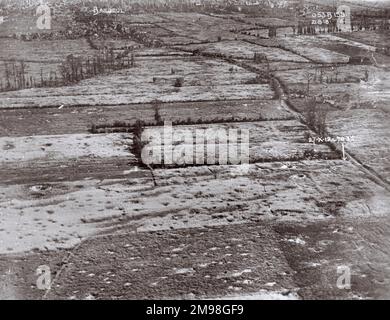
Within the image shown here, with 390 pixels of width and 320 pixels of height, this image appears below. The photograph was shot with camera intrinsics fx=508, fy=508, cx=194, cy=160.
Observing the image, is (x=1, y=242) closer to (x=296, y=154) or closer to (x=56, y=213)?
(x=56, y=213)

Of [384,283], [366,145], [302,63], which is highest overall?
[302,63]

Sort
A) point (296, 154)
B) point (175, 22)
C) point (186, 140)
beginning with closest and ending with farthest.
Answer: point (296, 154), point (186, 140), point (175, 22)

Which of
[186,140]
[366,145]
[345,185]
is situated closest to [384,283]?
[345,185]

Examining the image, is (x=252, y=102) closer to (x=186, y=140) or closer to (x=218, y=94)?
(x=218, y=94)

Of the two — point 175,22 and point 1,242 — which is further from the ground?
point 175,22

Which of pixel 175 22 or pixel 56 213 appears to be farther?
pixel 175 22

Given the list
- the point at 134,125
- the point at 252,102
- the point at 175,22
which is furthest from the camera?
the point at 175,22

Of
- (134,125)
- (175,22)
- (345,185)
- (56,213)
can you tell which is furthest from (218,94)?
(175,22)
